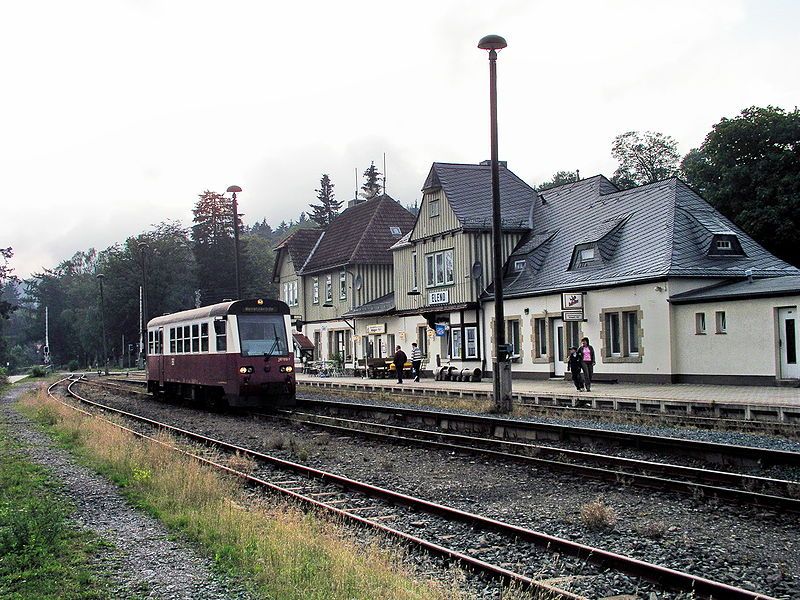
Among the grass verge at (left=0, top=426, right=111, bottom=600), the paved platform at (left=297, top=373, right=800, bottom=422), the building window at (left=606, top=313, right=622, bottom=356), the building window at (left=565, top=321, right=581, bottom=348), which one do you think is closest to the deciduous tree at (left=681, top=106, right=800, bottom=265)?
the building window at (left=565, top=321, right=581, bottom=348)

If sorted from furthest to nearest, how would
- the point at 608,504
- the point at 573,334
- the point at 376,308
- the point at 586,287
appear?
the point at 376,308 → the point at 573,334 → the point at 586,287 → the point at 608,504

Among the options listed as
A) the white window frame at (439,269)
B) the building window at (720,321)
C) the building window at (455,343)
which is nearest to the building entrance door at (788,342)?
the building window at (720,321)

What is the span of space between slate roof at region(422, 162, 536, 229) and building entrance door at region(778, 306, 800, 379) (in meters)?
15.5

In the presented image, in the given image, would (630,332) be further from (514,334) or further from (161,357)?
(161,357)

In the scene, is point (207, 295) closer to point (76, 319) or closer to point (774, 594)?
point (76, 319)

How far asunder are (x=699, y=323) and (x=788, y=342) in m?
3.01

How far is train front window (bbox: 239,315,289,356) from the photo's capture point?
77.0 ft

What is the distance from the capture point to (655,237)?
31000 mm

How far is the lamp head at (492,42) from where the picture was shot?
21.2 m

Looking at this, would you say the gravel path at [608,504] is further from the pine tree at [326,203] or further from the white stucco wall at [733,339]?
the pine tree at [326,203]

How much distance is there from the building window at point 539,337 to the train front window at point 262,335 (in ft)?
41.0

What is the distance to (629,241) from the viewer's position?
32.1 m

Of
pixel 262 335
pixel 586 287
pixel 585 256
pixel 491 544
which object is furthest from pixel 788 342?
pixel 491 544

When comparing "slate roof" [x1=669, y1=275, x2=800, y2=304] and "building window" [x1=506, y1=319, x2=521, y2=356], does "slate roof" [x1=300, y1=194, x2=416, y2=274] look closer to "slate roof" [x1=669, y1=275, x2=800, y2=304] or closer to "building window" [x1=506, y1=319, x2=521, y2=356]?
"building window" [x1=506, y1=319, x2=521, y2=356]
